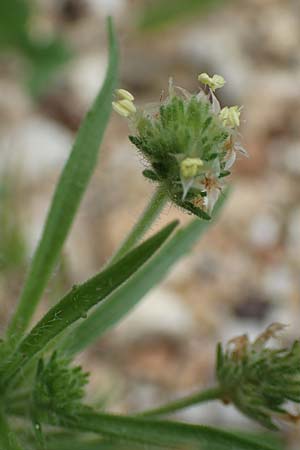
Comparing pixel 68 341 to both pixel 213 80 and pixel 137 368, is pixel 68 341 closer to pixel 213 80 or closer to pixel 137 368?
pixel 213 80

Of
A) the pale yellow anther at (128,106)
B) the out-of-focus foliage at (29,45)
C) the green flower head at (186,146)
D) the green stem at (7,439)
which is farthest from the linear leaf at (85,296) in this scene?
the out-of-focus foliage at (29,45)

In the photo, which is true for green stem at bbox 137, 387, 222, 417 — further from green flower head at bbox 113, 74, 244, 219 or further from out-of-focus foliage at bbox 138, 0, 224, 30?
out-of-focus foliage at bbox 138, 0, 224, 30

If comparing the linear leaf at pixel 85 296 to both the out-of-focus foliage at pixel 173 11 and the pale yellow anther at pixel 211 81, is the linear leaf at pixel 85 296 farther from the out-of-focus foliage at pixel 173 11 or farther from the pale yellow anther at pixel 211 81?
the out-of-focus foliage at pixel 173 11

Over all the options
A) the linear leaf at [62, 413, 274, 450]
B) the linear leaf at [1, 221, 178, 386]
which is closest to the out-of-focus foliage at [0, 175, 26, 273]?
the linear leaf at [62, 413, 274, 450]

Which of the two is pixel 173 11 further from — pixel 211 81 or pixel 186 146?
pixel 186 146

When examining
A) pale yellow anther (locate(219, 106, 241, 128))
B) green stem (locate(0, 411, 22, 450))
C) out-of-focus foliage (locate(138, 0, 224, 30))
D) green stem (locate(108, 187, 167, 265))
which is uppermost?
out-of-focus foliage (locate(138, 0, 224, 30))

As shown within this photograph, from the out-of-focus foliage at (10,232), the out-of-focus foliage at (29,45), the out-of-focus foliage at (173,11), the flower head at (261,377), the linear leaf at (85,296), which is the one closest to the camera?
the linear leaf at (85,296)

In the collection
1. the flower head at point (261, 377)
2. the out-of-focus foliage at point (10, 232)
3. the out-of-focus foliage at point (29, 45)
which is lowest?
the flower head at point (261, 377)
